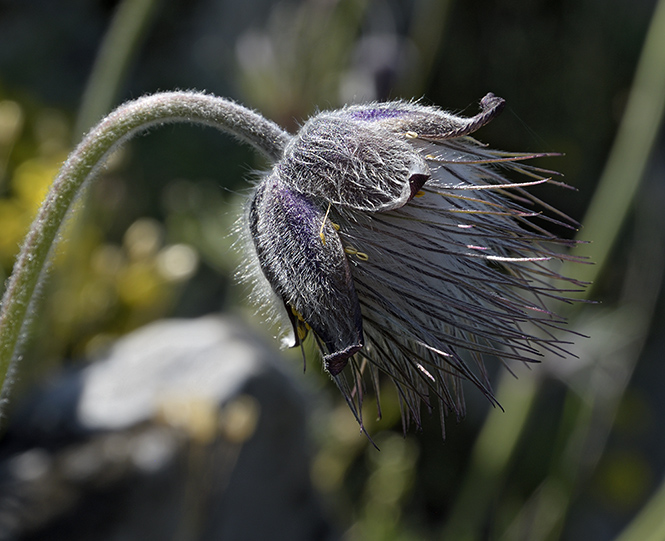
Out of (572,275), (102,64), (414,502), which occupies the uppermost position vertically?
(102,64)

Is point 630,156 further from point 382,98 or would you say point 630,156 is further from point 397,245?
point 397,245

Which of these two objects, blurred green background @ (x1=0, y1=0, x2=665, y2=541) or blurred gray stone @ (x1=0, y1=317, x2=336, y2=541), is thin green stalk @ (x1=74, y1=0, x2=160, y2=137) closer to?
blurred green background @ (x1=0, y1=0, x2=665, y2=541)

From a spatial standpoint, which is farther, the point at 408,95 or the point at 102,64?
the point at 408,95

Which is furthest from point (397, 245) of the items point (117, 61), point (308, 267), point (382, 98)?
point (382, 98)

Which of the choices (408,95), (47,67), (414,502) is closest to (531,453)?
(414,502)

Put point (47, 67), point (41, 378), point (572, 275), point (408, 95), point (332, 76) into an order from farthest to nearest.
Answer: point (47, 67), point (332, 76), point (408, 95), point (572, 275), point (41, 378)

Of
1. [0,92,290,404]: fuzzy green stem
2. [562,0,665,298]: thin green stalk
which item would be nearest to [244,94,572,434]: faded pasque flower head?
[0,92,290,404]: fuzzy green stem

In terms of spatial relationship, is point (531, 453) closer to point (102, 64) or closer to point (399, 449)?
point (399, 449)

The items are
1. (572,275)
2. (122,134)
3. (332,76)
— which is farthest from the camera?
(332,76)
